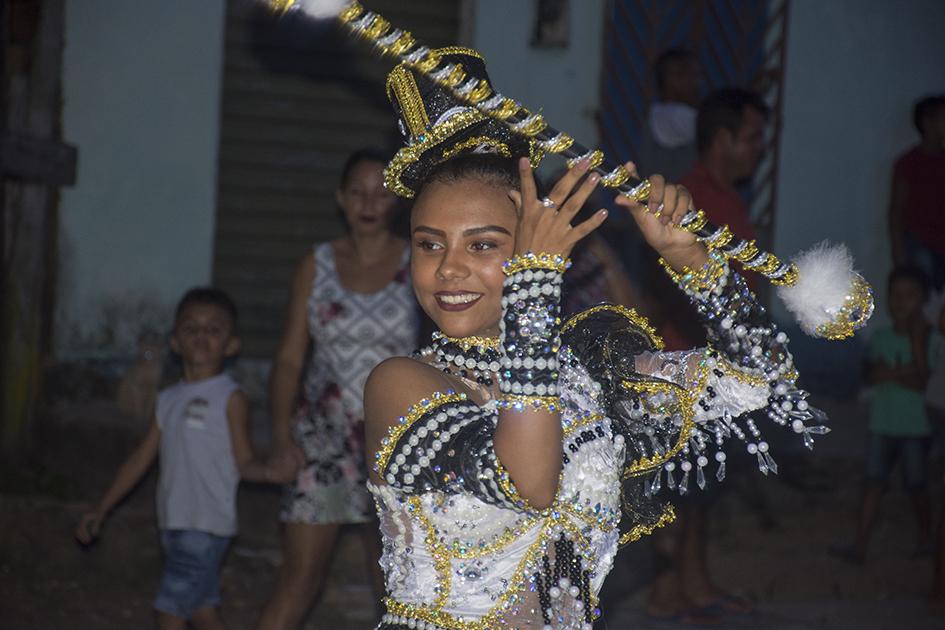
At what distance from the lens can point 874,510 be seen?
6.51 m

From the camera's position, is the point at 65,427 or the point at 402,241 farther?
the point at 65,427

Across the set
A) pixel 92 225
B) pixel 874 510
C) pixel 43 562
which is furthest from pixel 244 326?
pixel 874 510

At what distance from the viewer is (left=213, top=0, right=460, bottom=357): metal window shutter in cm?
761

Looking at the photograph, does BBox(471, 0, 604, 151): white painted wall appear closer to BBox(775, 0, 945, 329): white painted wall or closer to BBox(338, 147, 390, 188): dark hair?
BBox(775, 0, 945, 329): white painted wall

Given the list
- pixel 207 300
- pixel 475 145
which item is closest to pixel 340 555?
pixel 207 300

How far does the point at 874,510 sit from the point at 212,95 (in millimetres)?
4635

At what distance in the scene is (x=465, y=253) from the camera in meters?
2.43

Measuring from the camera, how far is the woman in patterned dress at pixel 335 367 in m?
4.61

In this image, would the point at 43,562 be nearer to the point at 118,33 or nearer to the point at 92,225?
the point at 92,225

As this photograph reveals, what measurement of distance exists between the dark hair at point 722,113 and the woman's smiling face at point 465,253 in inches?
124

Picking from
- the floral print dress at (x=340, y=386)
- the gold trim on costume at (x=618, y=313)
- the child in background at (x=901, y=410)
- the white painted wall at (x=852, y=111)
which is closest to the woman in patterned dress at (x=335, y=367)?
the floral print dress at (x=340, y=386)

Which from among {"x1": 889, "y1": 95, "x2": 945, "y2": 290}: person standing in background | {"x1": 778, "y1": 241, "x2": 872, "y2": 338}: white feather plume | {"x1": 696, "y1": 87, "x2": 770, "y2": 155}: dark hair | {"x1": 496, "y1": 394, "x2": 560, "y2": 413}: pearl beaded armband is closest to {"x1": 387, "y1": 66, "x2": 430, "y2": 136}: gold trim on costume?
{"x1": 496, "y1": 394, "x2": 560, "y2": 413}: pearl beaded armband

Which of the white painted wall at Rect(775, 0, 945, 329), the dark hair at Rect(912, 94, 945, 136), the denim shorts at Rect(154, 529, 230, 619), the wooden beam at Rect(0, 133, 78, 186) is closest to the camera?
the denim shorts at Rect(154, 529, 230, 619)

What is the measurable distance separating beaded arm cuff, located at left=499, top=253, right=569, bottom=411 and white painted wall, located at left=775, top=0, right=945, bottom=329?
6887mm
